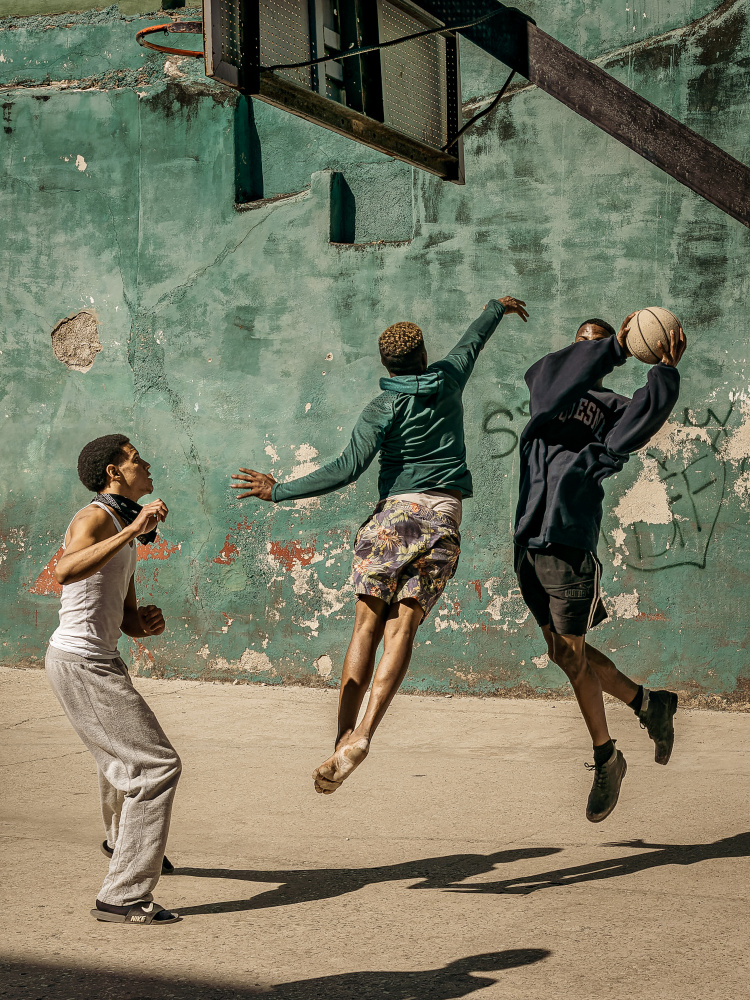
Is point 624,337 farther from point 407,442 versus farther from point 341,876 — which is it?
point 341,876

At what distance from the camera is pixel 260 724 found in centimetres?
742

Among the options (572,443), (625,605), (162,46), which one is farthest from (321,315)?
(572,443)

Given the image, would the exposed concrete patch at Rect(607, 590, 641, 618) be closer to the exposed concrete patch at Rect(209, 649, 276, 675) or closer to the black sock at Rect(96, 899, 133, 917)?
the exposed concrete patch at Rect(209, 649, 276, 675)

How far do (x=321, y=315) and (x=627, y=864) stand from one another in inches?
192

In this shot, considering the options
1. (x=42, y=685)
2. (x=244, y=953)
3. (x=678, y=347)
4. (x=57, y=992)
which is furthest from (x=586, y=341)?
(x=42, y=685)

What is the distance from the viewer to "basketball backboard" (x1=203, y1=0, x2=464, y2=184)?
4.79 meters

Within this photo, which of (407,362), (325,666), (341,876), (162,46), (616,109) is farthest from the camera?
(162,46)

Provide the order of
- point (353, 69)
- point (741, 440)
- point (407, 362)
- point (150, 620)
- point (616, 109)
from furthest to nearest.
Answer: point (741, 440) < point (353, 69) < point (407, 362) < point (616, 109) < point (150, 620)

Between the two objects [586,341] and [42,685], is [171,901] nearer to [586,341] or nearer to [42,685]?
[586,341]

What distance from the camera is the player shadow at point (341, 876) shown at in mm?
4301

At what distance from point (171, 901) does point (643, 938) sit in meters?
1.81

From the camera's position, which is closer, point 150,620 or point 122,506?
point 122,506

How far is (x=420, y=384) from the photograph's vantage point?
16.1 ft

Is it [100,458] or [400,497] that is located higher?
[100,458]
